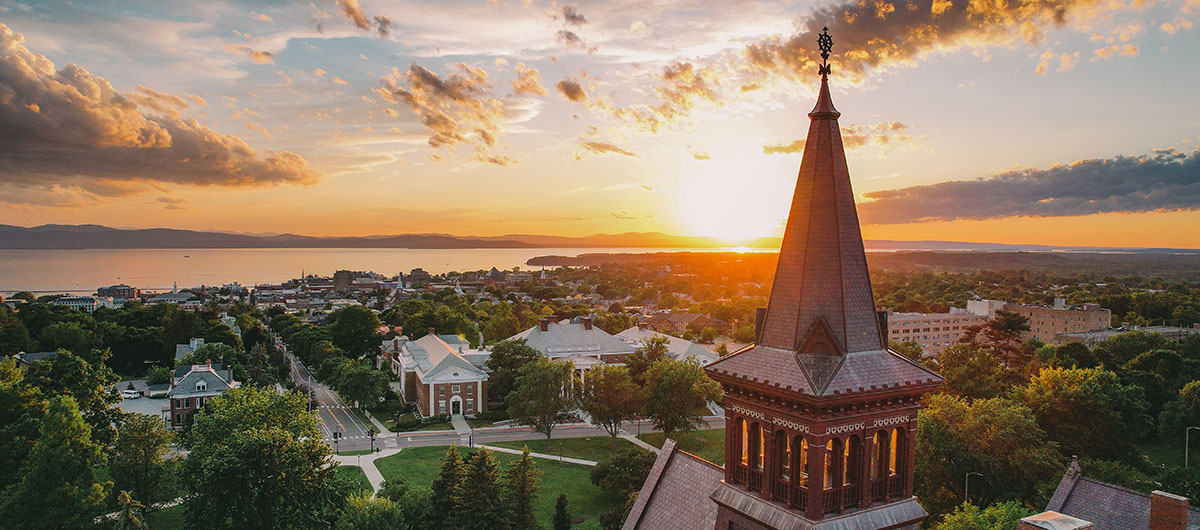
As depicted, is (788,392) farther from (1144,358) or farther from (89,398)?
(1144,358)

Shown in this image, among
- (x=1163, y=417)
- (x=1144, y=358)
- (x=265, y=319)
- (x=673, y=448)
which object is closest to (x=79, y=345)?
(x=265, y=319)

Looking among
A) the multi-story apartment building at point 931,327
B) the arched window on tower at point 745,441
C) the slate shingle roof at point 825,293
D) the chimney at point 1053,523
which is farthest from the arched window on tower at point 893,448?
the multi-story apartment building at point 931,327

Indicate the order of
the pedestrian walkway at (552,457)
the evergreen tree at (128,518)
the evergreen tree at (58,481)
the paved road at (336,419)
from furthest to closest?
the paved road at (336,419) < the pedestrian walkway at (552,457) < the evergreen tree at (128,518) < the evergreen tree at (58,481)

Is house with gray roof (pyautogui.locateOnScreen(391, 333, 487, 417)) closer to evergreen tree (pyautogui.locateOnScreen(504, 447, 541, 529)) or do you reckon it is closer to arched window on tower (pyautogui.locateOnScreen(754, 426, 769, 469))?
evergreen tree (pyautogui.locateOnScreen(504, 447, 541, 529))

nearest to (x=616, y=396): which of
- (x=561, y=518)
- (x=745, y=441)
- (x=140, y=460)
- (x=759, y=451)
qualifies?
(x=561, y=518)

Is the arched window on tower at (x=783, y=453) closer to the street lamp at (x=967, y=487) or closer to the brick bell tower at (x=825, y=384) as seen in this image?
the brick bell tower at (x=825, y=384)

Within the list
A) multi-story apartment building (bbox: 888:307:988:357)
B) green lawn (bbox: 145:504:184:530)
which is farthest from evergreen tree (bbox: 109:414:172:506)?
multi-story apartment building (bbox: 888:307:988:357)
